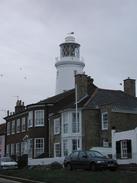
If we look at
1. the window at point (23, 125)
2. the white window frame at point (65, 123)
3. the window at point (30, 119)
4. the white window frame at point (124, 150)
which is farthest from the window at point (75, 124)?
the window at point (23, 125)

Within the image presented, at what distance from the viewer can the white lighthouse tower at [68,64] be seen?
234ft

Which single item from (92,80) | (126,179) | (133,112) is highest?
(92,80)

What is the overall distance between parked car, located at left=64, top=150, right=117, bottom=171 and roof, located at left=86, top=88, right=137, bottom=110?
17104mm

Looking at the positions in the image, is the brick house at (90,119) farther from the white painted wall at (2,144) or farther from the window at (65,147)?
the white painted wall at (2,144)

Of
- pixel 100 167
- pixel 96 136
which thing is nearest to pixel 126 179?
pixel 100 167

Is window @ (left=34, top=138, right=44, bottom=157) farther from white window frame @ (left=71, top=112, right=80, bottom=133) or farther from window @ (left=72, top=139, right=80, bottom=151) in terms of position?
white window frame @ (left=71, top=112, right=80, bottom=133)

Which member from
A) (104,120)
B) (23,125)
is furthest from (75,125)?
(23,125)

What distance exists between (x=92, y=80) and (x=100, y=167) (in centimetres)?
2911

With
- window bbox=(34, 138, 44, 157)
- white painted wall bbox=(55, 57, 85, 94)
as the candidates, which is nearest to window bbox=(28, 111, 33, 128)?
window bbox=(34, 138, 44, 157)

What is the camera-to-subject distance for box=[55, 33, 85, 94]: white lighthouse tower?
7144cm

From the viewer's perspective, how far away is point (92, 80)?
5888 centimetres

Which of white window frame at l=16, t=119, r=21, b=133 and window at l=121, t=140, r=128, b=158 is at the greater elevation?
white window frame at l=16, t=119, r=21, b=133

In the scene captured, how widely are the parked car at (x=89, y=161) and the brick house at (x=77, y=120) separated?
48.9 feet

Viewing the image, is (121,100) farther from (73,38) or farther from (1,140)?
(1,140)
